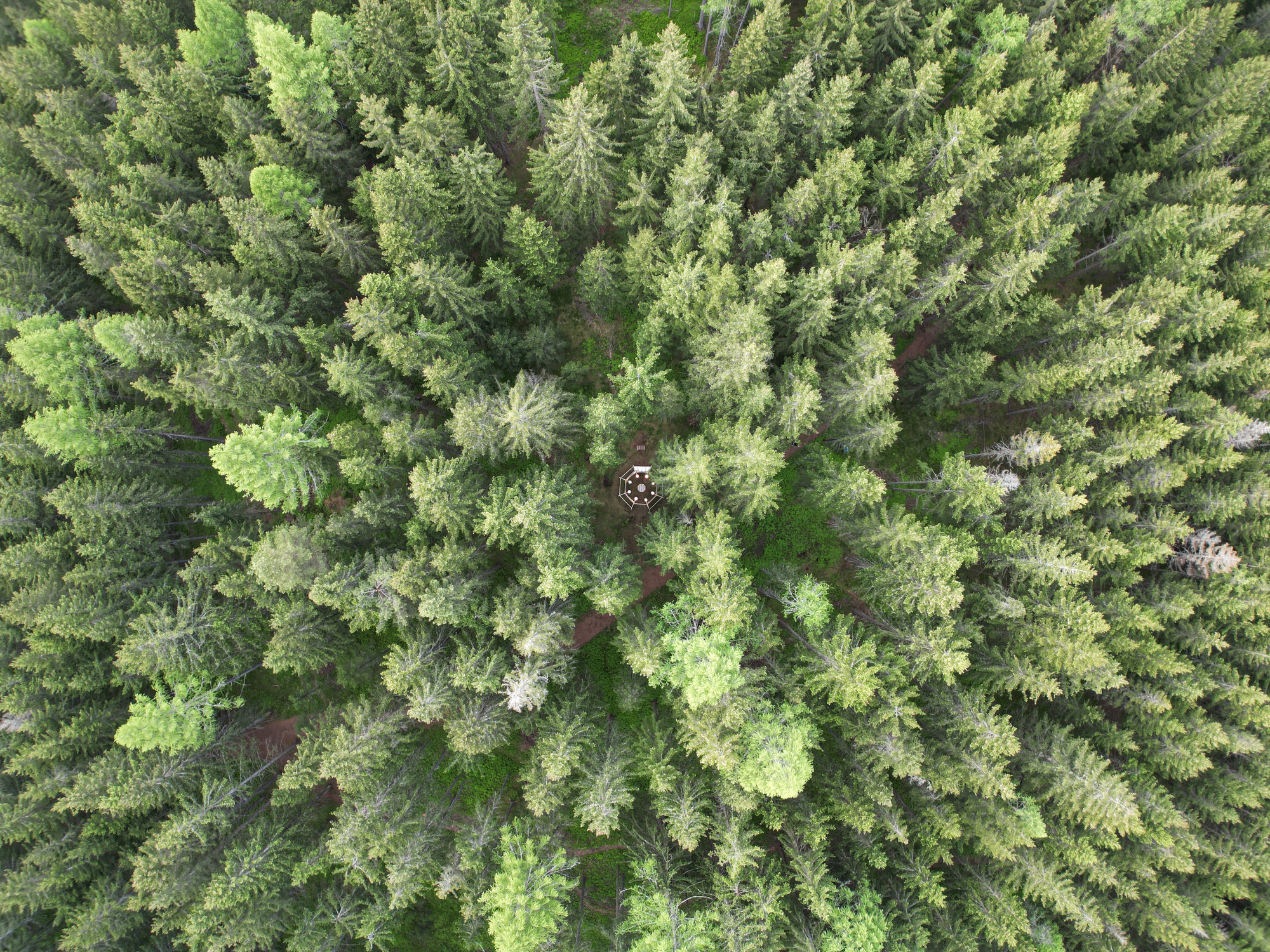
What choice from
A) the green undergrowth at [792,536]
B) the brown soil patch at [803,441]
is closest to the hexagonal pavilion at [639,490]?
the green undergrowth at [792,536]

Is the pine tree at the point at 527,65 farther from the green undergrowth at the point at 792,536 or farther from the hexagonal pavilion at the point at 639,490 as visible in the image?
the green undergrowth at the point at 792,536

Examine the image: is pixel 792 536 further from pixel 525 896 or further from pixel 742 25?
pixel 742 25

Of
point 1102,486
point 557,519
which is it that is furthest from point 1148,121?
point 557,519

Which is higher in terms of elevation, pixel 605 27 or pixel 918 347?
pixel 605 27

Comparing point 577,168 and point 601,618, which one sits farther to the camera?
point 601,618

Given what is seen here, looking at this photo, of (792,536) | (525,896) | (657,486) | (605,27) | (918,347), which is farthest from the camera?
(605,27)

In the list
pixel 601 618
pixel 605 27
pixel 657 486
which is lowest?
pixel 601 618

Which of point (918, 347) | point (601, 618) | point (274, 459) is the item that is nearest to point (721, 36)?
point (918, 347)
